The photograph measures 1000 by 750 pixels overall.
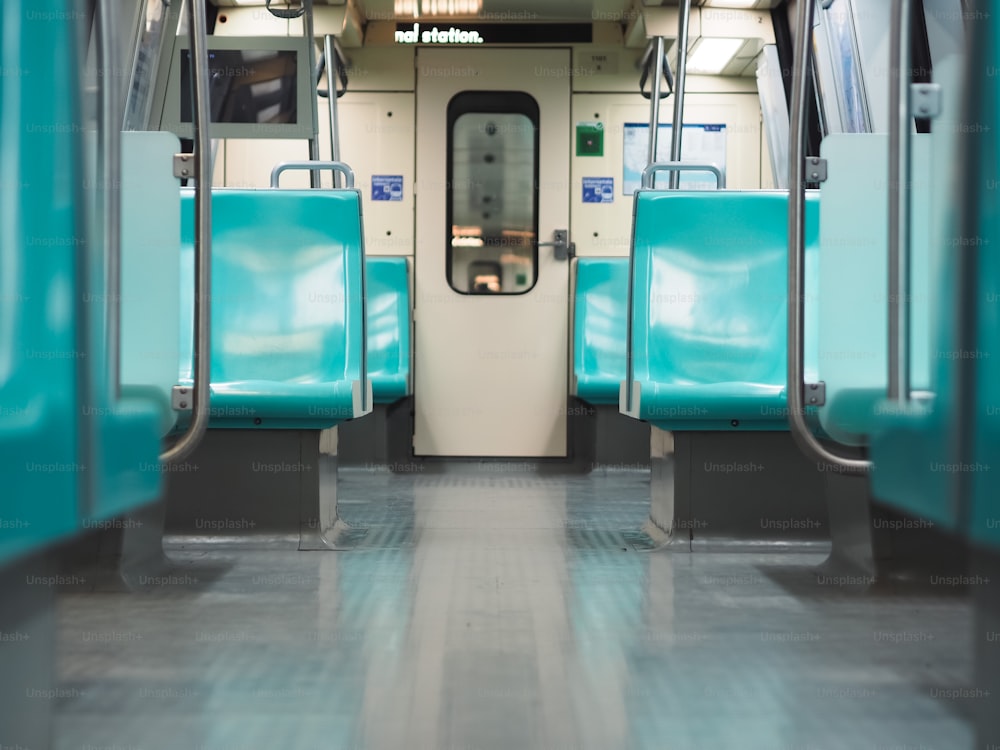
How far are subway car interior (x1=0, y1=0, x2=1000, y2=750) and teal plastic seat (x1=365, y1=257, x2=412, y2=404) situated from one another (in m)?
0.02

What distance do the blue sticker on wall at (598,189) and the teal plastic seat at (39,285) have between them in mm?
5308

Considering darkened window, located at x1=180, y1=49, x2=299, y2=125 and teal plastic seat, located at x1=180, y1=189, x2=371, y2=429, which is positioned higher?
darkened window, located at x1=180, y1=49, x2=299, y2=125

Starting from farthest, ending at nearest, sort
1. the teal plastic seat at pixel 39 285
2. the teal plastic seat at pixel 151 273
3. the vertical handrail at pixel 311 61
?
the vertical handrail at pixel 311 61 < the teal plastic seat at pixel 151 273 < the teal plastic seat at pixel 39 285

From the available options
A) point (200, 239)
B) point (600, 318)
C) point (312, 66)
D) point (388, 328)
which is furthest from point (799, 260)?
point (388, 328)

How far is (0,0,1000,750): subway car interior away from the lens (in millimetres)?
1096

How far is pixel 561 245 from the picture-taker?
620 centimetres

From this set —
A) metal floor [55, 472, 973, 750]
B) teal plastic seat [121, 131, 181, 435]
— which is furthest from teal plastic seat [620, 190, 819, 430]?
teal plastic seat [121, 131, 181, 435]

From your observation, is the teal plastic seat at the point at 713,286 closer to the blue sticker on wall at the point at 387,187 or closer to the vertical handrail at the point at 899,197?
the vertical handrail at the point at 899,197

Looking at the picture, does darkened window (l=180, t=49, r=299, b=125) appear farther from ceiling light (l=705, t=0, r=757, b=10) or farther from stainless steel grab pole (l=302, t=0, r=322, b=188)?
ceiling light (l=705, t=0, r=757, b=10)

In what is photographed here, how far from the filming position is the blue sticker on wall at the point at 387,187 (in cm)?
624

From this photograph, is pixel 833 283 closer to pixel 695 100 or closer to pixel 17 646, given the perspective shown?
pixel 17 646

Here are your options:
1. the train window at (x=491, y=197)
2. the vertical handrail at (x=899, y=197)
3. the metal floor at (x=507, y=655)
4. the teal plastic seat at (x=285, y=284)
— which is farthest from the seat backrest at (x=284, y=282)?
the train window at (x=491, y=197)

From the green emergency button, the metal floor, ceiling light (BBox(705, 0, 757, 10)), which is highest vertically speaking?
ceiling light (BBox(705, 0, 757, 10))

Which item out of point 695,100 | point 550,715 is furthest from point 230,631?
point 695,100
